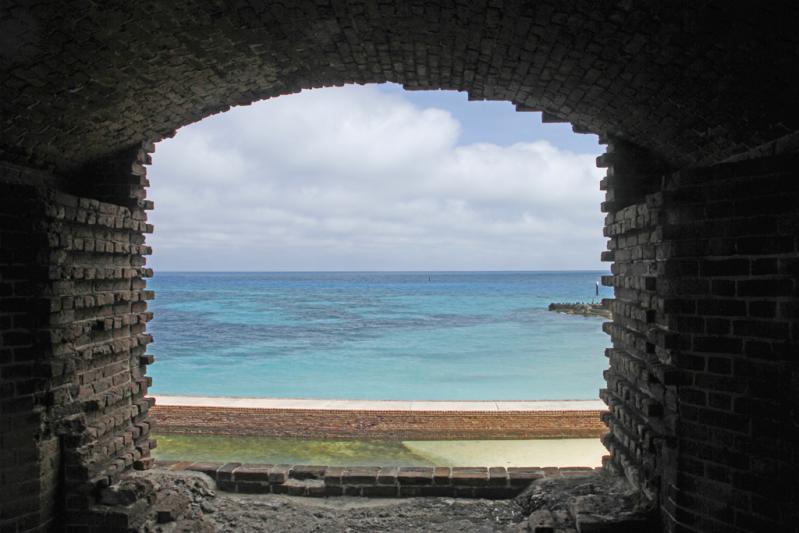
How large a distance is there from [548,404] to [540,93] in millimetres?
9539

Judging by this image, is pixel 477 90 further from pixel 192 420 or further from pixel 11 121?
pixel 192 420

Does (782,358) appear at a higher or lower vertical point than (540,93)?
lower

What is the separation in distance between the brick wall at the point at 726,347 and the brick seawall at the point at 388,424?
7.25 metres

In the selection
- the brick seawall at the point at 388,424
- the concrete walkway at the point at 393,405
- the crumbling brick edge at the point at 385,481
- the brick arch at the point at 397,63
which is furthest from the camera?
the concrete walkway at the point at 393,405

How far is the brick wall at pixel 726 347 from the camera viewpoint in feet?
11.0

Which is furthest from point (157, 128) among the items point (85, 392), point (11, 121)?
point (85, 392)

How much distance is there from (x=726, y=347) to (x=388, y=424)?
8.85 m

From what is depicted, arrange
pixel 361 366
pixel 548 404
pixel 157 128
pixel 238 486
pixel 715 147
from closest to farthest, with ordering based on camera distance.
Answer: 1. pixel 715 147
2. pixel 157 128
3. pixel 238 486
4. pixel 548 404
5. pixel 361 366

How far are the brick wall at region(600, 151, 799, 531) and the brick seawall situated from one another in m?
7.25

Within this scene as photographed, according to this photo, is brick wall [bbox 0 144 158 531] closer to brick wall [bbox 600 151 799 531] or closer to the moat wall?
the moat wall

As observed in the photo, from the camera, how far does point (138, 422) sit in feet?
18.6

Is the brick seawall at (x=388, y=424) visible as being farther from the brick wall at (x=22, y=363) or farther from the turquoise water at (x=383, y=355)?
the turquoise water at (x=383, y=355)

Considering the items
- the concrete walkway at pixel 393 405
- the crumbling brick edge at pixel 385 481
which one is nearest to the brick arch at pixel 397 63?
the crumbling brick edge at pixel 385 481

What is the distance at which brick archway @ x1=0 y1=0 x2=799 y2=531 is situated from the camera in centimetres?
343
